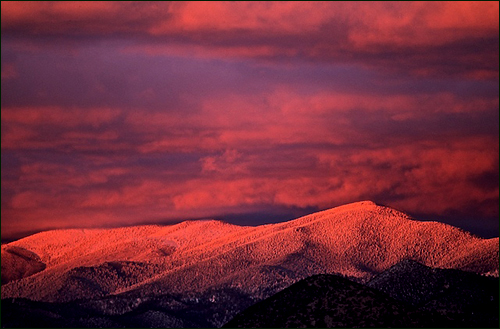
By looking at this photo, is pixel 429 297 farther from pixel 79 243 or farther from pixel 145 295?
pixel 79 243

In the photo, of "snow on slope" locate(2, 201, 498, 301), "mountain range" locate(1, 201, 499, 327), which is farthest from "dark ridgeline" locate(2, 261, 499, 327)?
"snow on slope" locate(2, 201, 498, 301)

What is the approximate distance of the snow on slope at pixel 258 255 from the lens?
142 m

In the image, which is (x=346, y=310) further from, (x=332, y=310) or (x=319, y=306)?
(x=319, y=306)

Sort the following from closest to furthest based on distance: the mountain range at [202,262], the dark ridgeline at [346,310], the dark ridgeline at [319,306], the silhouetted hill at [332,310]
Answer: the silhouetted hill at [332,310] < the dark ridgeline at [346,310] < the dark ridgeline at [319,306] < the mountain range at [202,262]

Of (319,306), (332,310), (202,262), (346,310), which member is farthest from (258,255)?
(346,310)

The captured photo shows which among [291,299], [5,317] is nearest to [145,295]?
[5,317]

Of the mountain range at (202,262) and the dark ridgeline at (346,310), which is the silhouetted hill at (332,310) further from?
the mountain range at (202,262)

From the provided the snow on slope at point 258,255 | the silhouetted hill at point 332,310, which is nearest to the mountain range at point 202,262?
the snow on slope at point 258,255

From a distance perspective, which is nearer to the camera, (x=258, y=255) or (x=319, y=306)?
(x=319, y=306)

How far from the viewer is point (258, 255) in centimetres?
14912

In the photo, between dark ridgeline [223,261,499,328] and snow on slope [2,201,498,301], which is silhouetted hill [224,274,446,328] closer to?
dark ridgeline [223,261,499,328]

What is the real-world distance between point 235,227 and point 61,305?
43431mm

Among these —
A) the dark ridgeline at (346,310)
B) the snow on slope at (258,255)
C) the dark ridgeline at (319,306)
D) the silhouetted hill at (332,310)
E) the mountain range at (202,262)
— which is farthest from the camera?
the snow on slope at (258,255)

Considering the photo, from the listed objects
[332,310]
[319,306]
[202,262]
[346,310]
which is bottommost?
[346,310]
